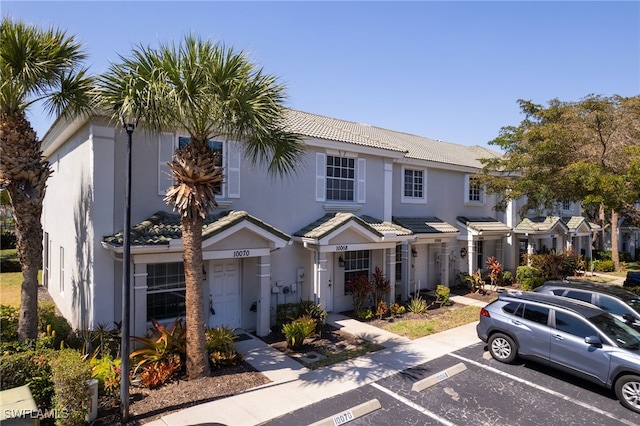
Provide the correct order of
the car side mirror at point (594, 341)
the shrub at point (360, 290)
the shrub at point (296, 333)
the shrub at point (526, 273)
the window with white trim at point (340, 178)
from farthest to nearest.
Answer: the shrub at point (526, 273) → the window with white trim at point (340, 178) → the shrub at point (360, 290) → the shrub at point (296, 333) → the car side mirror at point (594, 341)

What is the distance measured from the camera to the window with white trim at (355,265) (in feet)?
49.9

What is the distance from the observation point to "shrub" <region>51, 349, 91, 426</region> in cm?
638

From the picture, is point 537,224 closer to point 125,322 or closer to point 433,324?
point 433,324

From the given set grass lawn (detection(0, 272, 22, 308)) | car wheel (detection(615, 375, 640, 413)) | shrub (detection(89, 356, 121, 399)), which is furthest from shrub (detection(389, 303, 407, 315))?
grass lawn (detection(0, 272, 22, 308))

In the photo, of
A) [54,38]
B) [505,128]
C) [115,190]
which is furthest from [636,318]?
[54,38]

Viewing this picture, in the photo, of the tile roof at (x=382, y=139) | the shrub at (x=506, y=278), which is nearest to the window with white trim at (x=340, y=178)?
the tile roof at (x=382, y=139)

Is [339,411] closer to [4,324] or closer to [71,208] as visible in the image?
[4,324]

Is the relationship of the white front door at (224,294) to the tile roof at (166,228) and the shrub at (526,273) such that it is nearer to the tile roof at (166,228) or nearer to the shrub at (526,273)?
the tile roof at (166,228)

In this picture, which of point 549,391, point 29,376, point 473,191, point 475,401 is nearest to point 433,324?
point 549,391

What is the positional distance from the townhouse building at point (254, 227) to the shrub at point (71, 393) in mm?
3149

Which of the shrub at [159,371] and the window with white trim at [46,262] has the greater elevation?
the window with white trim at [46,262]

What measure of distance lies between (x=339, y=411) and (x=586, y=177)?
498 inches

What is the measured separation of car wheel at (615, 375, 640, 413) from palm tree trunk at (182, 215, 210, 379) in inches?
349

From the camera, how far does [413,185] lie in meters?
18.9
